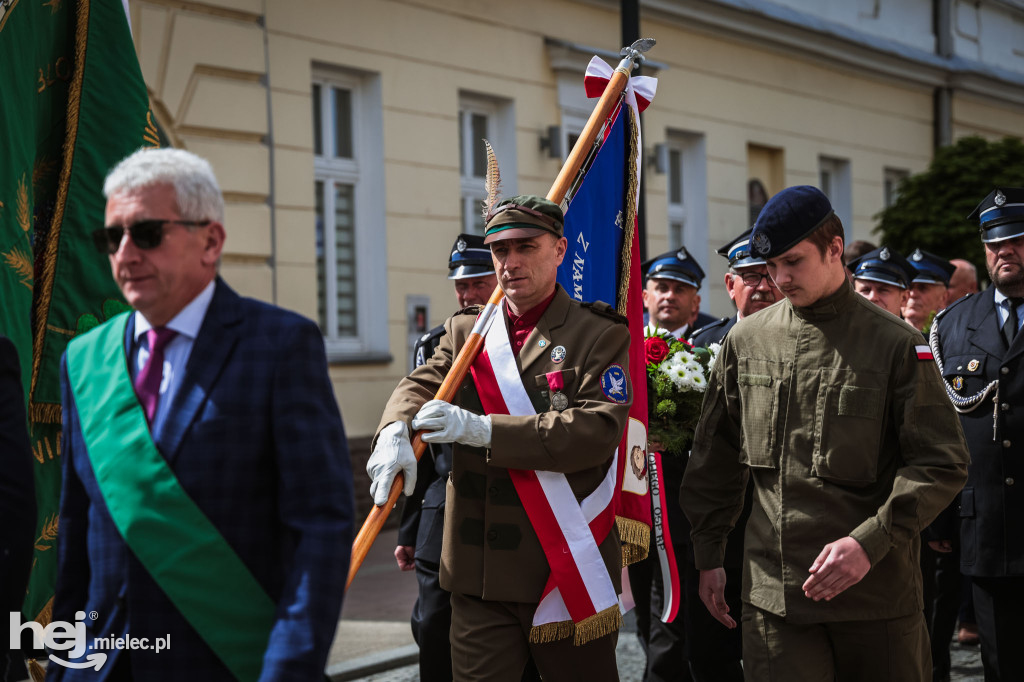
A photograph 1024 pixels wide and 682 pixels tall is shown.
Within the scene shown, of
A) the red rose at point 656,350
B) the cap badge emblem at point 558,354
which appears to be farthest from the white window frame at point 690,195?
the cap badge emblem at point 558,354

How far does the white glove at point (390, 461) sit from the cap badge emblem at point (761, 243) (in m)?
1.18

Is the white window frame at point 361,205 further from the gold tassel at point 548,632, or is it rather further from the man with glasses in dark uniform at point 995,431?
the gold tassel at point 548,632

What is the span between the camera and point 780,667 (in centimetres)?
365

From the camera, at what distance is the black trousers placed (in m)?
4.82

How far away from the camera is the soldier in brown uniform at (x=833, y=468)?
138 inches

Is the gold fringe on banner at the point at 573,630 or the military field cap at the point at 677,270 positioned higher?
the military field cap at the point at 677,270

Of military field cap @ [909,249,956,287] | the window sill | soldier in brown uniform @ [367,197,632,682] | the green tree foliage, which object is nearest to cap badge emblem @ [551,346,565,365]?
soldier in brown uniform @ [367,197,632,682]

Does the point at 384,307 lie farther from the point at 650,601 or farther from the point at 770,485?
the point at 770,485

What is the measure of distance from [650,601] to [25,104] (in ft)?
11.4

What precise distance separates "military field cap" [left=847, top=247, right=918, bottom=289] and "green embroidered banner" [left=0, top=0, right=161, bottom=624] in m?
4.03

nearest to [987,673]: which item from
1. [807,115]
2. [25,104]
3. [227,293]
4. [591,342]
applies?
[591,342]

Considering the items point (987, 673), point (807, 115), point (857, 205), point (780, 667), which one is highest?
point (807, 115)

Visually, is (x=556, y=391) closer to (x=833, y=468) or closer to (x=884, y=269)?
(x=833, y=468)

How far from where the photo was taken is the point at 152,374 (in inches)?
99.8
